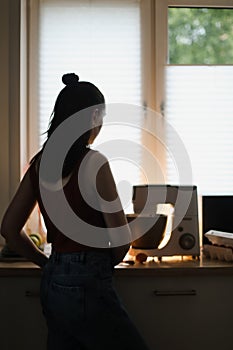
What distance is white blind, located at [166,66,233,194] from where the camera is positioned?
2.78 m

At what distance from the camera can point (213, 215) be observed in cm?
255

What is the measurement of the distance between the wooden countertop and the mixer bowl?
0.10 metres

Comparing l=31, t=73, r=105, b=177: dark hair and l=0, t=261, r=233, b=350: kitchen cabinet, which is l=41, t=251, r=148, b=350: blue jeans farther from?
l=0, t=261, r=233, b=350: kitchen cabinet

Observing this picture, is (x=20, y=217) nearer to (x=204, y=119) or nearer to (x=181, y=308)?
(x=181, y=308)

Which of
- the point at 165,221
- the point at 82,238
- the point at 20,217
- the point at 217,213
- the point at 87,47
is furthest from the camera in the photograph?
the point at 87,47

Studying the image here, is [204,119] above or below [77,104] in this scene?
above

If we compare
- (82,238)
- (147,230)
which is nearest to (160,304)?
(147,230)

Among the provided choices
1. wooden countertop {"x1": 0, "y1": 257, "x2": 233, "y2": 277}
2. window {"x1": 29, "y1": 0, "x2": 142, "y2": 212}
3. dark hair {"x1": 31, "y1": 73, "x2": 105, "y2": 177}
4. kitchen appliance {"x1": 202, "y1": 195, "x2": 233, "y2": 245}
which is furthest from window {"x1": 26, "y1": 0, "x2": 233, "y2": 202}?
dark hair {"x1": 31, "y1": 73, "x2": 105, "y2": 177}

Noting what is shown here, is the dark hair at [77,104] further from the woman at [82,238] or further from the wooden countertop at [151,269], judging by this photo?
the wooden countertop at [151,269]

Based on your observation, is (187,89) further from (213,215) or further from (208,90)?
(213,215)

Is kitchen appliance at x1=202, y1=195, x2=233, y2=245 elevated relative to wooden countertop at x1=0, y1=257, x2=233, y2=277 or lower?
elevated

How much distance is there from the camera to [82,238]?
1.47 metres

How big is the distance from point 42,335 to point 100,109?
1.03m

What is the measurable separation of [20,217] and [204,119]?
148 cm
